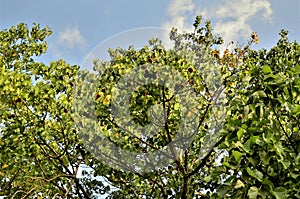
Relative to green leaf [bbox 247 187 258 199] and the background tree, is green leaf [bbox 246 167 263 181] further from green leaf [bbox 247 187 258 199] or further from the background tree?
the background tree

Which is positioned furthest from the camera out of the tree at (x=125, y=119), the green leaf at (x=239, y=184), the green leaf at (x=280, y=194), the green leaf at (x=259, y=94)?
the tree at (x=125, y=119)

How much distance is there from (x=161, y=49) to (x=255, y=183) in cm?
577

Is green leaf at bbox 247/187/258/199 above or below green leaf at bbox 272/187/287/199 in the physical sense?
above

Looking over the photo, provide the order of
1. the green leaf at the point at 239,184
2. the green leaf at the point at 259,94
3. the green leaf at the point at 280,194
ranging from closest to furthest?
the green leaf at the point at 280,194 < the green leaf at the point at 239,184 < the green leaf at the point at 259,94

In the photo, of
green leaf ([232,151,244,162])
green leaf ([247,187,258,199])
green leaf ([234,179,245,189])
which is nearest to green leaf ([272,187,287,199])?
green leaf ([247,187,258,199])

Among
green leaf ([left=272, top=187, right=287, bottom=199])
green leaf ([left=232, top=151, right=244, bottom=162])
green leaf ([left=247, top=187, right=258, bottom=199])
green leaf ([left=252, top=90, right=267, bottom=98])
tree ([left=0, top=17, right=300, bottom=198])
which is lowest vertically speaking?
green leaf ([left=272, top=187, right=287, bottom=199])

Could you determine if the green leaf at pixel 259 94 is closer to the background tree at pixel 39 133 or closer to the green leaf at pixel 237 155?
the green leaf at pixel 237 155

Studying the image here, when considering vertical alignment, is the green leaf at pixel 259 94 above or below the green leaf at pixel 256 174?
above

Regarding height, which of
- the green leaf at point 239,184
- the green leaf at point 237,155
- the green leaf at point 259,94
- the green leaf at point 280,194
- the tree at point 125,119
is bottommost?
the green leaf at point 280,194

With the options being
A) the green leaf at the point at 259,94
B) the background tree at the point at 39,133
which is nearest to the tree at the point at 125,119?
the background tree at the point at 39,133

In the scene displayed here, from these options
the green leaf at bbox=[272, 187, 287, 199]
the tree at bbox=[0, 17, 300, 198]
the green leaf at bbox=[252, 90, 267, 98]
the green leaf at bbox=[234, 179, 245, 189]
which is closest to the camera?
the green leaf at bbox=[272, 187, 287, 199]

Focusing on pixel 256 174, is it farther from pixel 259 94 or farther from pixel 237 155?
pixel 259 94

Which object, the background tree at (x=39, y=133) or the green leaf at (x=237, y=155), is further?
the background tree at (x=39, y=133)

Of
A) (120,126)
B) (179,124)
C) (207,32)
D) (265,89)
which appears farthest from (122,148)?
(207,32)
